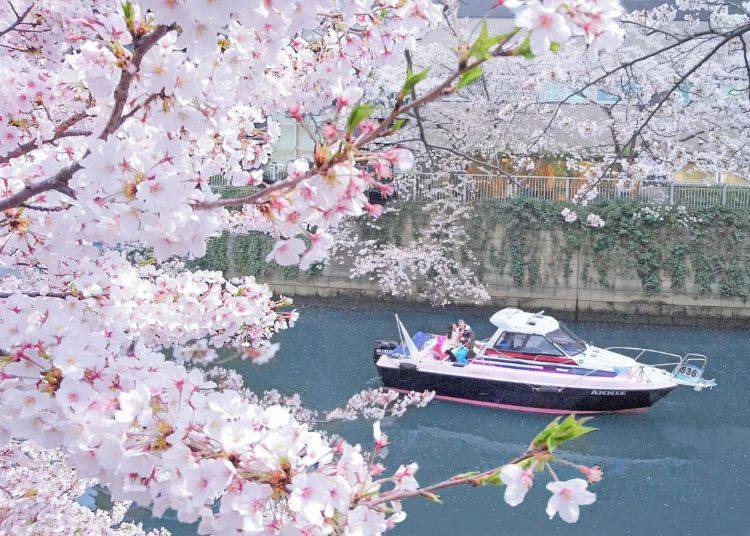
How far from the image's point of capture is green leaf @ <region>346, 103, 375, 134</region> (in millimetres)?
1073

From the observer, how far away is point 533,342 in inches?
385

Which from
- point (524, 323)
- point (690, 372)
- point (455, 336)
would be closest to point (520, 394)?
point (524, 323)

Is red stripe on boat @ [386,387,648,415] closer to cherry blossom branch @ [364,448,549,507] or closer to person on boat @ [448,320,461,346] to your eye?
person on boat @ [448,320,461,346]

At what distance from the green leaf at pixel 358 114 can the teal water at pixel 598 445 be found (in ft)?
20.0

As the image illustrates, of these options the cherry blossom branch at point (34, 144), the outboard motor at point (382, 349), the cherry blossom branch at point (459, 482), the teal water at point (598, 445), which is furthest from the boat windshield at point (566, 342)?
the cherry blossom branch at point (459, 482)

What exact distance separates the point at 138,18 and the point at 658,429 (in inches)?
363

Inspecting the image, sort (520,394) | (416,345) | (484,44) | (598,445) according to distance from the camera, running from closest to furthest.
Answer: (484,44) < (598,445) < (520,394) < (416,345)

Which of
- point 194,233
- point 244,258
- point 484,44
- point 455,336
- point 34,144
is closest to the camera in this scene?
point 484,44

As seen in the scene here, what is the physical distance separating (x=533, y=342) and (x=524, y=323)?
28 centimetres

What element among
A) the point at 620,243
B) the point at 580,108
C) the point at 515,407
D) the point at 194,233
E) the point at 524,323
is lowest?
the point at 515,407

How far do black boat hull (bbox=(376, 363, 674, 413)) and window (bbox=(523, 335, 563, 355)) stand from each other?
0.51m

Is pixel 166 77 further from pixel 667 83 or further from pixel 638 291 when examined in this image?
pixel 638 291

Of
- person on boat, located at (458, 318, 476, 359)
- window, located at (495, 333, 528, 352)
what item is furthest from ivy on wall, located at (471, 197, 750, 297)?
window, located at (495, 333, 528, 352)

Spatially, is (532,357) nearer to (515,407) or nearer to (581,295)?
(515,407)
